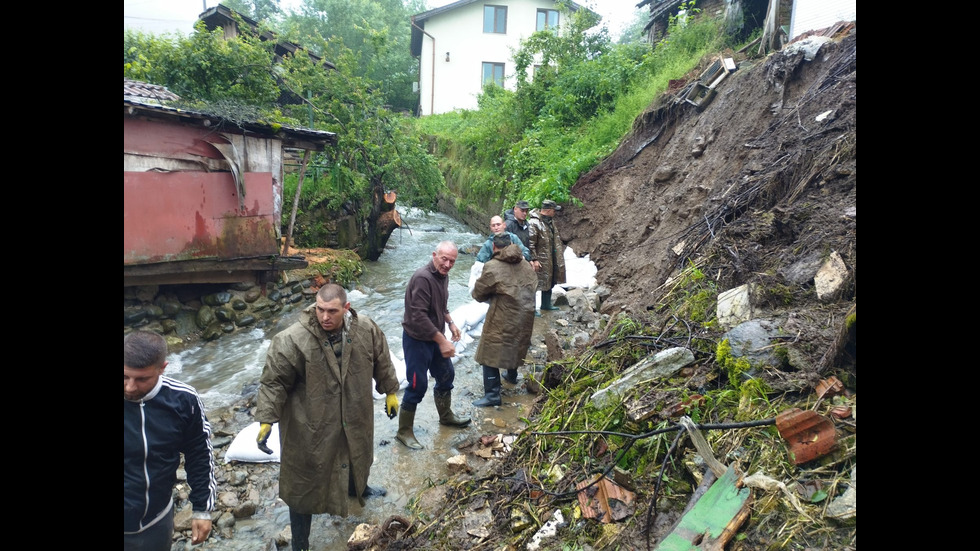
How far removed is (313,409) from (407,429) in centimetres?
169

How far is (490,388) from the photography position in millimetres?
5652

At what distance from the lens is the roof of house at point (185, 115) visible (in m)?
7.23

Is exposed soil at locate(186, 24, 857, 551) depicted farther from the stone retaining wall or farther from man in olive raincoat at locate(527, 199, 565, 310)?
the stone retaining wall

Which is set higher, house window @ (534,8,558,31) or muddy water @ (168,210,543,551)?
house window @ (534,8,558,31)

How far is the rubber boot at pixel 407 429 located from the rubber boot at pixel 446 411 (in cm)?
34

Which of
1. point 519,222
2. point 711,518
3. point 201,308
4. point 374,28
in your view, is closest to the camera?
point 711,518

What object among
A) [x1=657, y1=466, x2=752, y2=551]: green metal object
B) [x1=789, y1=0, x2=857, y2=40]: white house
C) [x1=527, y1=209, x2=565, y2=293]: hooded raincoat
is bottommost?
[x1=657, y1=466, x2=752, y2=551]: green metal object

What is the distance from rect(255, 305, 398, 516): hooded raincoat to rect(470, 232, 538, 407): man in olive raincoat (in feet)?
6.86

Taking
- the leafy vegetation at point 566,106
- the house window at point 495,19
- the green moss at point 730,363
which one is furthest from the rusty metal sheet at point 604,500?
the house window at point 495,19

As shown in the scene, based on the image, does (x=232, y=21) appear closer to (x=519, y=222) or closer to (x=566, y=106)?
(x=566, y=106)

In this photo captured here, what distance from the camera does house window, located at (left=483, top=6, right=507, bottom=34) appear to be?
2812cm

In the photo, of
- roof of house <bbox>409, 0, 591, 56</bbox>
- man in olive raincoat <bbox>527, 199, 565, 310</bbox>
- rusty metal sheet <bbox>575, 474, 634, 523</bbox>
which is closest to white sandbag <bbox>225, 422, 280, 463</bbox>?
rusty metal sheet <bbox>575, 474, 634, 523</bbox>

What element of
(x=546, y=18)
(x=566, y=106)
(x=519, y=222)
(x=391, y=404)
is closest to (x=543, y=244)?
(x=519, y=222)

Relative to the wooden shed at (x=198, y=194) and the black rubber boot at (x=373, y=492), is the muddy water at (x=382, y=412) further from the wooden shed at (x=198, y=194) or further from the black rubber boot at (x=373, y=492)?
the wooden shed at (x=198, y=194)
